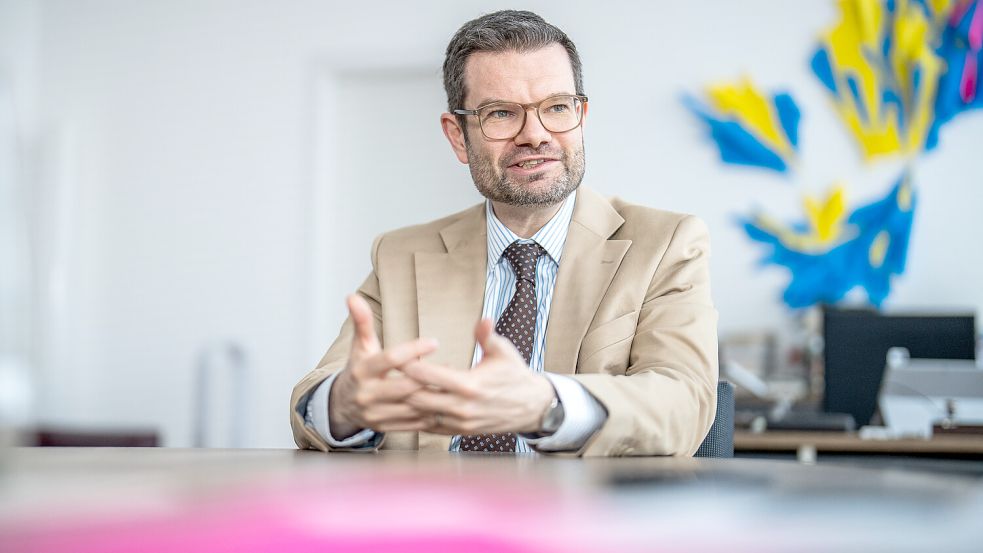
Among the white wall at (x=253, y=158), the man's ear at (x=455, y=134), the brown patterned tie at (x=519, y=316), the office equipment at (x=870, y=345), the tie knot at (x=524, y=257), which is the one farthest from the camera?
the white wall at (x=253, y=158)

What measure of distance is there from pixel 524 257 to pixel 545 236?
0.06 meters

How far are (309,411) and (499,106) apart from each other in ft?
2.21

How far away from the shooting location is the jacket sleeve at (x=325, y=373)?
136 centimetres

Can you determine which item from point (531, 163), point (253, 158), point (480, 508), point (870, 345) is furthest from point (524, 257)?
point (253, 158)

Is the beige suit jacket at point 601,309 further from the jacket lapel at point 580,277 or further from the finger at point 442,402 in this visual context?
the finger at point 442,402

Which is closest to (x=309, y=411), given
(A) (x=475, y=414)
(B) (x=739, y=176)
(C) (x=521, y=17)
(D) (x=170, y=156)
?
(A) (x=475, y=414)

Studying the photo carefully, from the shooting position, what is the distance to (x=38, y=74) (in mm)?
5109

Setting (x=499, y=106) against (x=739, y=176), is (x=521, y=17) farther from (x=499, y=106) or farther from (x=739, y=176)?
(x=739, y=176)

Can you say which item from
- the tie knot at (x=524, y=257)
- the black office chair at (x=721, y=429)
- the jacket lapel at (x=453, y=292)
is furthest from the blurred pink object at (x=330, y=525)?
the tie knot at (x=524, y=257)

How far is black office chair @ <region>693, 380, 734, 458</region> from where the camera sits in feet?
4.83

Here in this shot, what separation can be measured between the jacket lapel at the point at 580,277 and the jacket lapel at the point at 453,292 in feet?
0.48

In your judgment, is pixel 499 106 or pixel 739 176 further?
pixel 739 176

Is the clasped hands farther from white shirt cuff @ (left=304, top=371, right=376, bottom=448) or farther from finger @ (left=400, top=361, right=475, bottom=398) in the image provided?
white shirt cuff @ (left=304, top=371, right=376, bottom=448)

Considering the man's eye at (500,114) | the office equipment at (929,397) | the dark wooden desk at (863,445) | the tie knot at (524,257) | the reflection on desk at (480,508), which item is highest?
the man's eye at (500,114)
